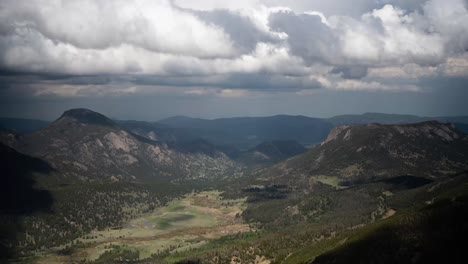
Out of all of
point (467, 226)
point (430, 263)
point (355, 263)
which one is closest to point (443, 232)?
point (467, 226)

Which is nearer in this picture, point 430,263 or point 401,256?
point 430,263

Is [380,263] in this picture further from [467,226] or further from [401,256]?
[467,226]

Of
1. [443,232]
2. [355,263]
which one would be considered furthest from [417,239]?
[355,263]

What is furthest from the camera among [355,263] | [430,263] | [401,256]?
[355,263]

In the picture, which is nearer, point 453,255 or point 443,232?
point 453,255

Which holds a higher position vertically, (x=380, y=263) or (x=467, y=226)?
(x=467, y=226)

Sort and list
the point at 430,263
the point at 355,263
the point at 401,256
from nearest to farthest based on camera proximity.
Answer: the point at 430,263
the point at 401,256
the point at 355,263

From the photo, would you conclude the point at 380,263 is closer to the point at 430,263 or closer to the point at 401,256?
the point at 401,256

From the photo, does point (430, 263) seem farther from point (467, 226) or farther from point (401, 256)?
point (467, 226)

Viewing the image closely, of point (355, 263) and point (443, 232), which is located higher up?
point (443, 232)
